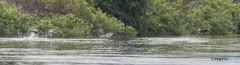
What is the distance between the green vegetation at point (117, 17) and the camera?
4284cm

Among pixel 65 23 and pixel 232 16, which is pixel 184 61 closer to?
pixel 65 23

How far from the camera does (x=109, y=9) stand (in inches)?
2202

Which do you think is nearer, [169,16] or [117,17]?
[117,17]

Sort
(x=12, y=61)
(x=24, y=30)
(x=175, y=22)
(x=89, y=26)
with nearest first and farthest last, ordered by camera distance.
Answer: (x=12, y=61) → (x=24, y=30) → (x=89, y=26) → (x=175, y=22)

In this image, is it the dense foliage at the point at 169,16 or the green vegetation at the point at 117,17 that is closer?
the green vegetation at the point at 117,17

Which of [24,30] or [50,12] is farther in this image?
[50,12]

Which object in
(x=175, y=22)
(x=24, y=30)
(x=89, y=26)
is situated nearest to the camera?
(x=24, y=30)

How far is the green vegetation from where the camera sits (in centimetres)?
4284

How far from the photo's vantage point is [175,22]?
61438 millimetres

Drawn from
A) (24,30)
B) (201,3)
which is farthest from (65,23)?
(201,3)

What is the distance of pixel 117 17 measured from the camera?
57.0 meters

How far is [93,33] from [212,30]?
19830mm

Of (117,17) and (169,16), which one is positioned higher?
(117,17)

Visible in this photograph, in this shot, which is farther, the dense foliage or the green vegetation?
the dense foliage
